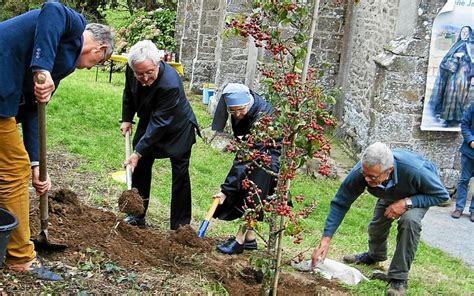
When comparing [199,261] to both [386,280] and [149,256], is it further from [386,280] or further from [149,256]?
[386,280]

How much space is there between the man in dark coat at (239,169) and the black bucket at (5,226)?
201cm

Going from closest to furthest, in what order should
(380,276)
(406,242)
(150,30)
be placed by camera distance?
(406,242)
(380,276)
(150,30)

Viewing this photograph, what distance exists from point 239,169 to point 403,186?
138 centimetres

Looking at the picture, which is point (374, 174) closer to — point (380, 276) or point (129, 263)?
point (380, 276)

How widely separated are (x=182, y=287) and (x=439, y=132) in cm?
700

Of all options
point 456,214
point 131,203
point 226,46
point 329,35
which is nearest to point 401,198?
point 131,203

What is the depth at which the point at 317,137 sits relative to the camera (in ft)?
14.3

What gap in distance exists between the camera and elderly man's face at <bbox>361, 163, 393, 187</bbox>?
5.32 meters

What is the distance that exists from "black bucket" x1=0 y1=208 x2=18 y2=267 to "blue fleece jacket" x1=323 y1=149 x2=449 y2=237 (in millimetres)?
2551

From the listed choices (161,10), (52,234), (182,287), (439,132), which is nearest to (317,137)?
(182,287)

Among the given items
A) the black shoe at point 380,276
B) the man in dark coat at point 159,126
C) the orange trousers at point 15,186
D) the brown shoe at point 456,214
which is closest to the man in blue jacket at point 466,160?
the brown shoe at point 456,214

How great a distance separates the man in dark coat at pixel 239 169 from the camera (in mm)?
5777

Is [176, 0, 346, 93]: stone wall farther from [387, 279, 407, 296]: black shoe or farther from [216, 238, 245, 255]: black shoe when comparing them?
[387, 279, 407, 296]: black shoe

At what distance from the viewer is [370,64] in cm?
1205
